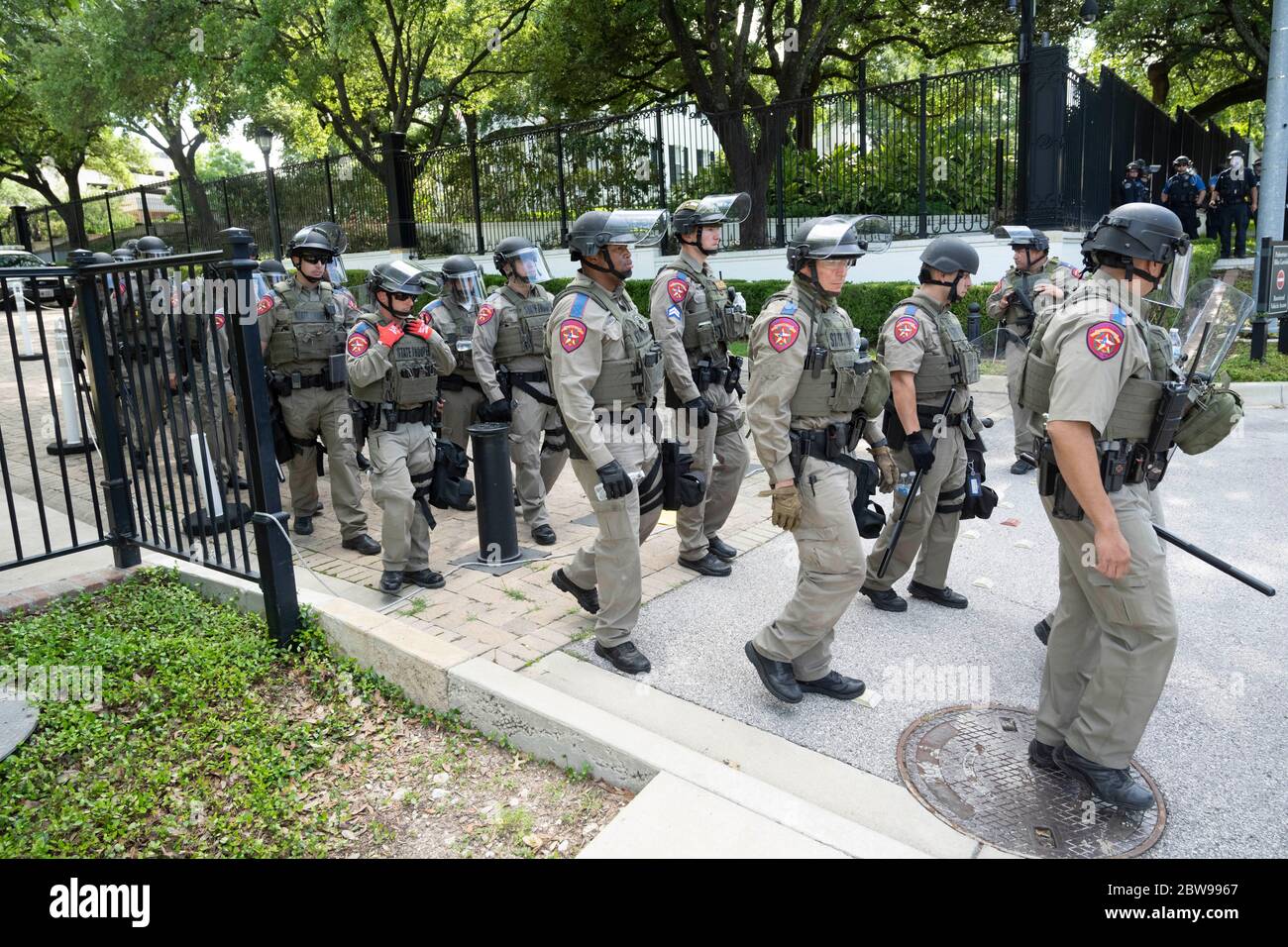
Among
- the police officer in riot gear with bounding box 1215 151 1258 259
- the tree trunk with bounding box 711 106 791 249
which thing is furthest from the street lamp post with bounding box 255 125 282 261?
the police officer in riot gear with bounding box 1215 151 1258 259

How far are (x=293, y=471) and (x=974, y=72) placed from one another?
1062 centimetres

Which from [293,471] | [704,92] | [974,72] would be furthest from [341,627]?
[704,92]

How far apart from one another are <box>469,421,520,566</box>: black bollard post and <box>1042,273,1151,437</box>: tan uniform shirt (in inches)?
136

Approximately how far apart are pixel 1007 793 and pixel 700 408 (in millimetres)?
2913

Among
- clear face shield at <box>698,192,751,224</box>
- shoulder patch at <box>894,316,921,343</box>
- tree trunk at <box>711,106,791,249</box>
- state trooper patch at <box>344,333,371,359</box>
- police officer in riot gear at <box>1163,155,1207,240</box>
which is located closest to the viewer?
shoulder patch at <box>894,316,921,343</box>

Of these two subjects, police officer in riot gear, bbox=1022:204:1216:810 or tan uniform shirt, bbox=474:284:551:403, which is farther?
tan uniform shirt, bbox=474:284:551:403

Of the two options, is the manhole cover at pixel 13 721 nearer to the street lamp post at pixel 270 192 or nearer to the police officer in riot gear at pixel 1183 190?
the police officer in riot gear at pixel 1183 190

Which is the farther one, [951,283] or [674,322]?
[674,322]

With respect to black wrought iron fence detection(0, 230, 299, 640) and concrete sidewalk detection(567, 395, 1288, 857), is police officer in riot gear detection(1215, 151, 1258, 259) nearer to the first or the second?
concrete sidewalk detection(567, 395, 1288, 857)

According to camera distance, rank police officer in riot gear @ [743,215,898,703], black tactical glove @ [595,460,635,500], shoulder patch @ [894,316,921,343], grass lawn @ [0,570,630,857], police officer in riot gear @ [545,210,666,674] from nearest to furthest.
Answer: grass lawn @ [0,570,630,857] < police officer in riot gear @ [743,215,898,703] < black tactical glove @ [595,460,635,500] < police officer in riot gear @ [545,210,666,674] < shoulder patch @ [894,316,921,343]

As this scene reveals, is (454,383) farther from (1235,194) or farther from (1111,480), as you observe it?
(1235,194)

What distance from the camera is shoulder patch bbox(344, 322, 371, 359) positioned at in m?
5.63

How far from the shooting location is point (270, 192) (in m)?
21.1

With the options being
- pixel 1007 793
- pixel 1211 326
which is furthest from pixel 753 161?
pixel 1007 793
